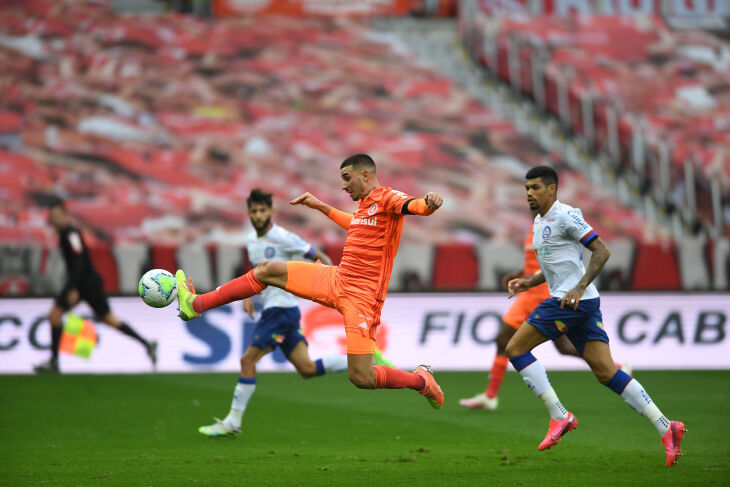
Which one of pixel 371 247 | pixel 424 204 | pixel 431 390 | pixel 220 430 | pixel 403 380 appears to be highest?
pixel 424 204

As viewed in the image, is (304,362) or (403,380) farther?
(304,362)

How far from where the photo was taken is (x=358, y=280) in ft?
21.9

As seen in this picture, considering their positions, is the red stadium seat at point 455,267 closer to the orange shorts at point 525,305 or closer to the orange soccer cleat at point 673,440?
the orange shorts at point 525,305

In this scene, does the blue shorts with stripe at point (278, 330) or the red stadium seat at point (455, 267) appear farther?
the red stadium seat at point (455, 267)

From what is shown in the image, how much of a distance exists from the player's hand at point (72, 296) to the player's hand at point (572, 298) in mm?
8110

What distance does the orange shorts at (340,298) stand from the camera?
6.57 m

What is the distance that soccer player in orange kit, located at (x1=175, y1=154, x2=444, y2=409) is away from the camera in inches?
257

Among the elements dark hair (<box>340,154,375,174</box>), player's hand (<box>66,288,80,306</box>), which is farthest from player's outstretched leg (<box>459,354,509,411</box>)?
player's hand (<box>66,288,80,306</box>)

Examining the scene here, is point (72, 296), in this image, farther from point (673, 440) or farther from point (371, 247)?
point (673, 440)

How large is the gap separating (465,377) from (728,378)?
3.53 m

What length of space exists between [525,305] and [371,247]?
3.53 metres

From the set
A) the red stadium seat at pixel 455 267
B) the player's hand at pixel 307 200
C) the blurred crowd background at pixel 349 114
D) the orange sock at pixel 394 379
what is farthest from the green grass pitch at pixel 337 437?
the blurred crowd background at pixel 349 114

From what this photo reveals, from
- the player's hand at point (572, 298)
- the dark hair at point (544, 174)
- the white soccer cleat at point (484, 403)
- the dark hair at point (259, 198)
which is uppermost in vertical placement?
the dark hair at point (544, 174)

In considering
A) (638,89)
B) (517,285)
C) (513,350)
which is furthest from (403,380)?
(638,89)
